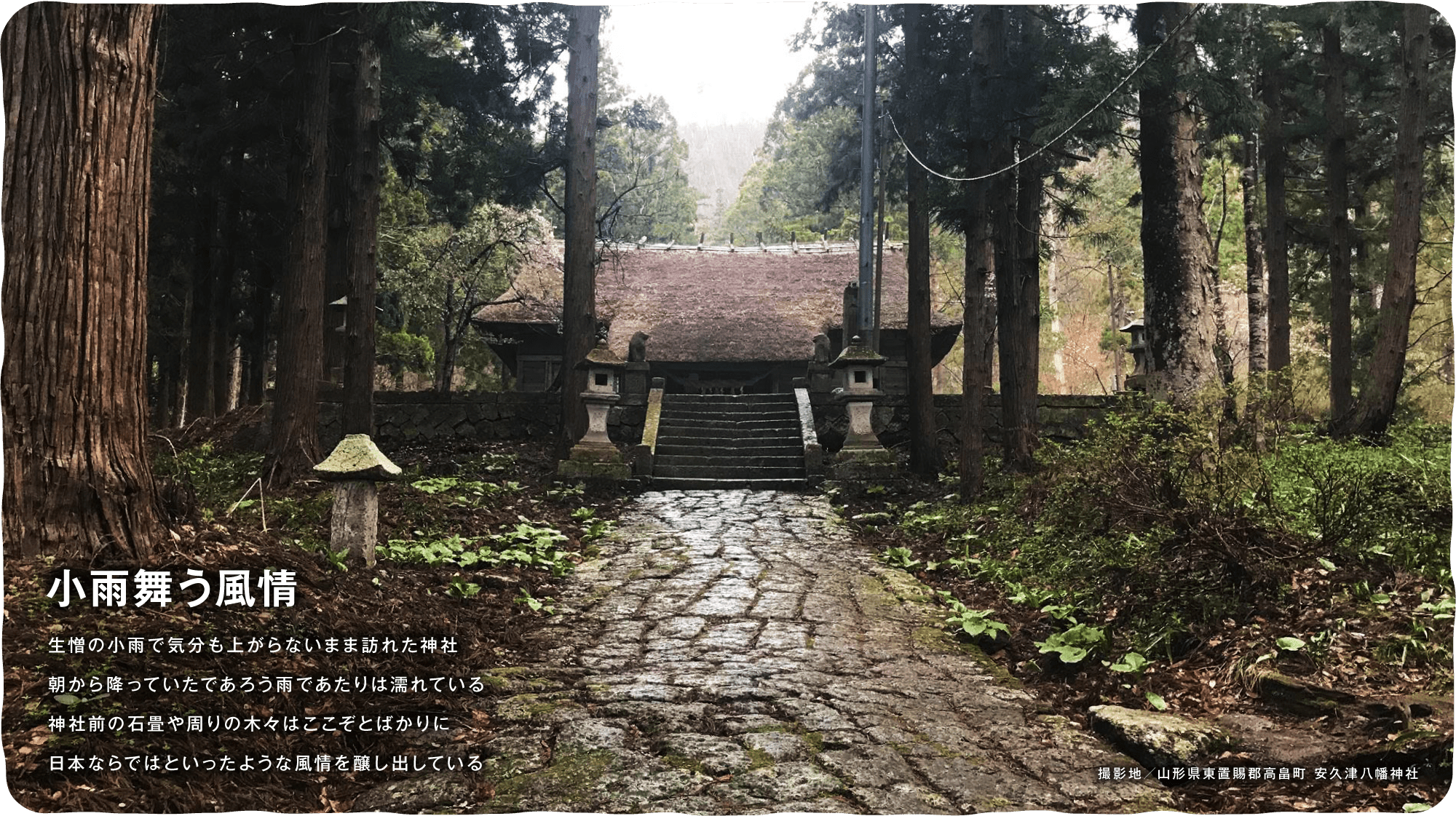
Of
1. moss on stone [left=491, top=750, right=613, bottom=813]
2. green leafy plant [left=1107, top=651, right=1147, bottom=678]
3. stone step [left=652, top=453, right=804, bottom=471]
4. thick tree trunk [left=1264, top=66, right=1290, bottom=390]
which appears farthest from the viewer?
thick tree trunk [left=1264, top=66, right=1290, bottom=390]

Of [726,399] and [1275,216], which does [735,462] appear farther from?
[1275,216]

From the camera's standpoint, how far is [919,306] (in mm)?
12453

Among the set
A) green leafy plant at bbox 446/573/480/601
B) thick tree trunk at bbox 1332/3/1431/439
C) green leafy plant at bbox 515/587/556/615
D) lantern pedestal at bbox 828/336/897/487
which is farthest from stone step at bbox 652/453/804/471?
green leafy plant at bbox 446/573/480/601

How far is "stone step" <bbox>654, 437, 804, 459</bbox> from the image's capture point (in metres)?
13.7

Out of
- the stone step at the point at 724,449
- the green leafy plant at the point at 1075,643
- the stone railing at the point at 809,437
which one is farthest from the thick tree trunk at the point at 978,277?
the green leafy plant at the point at 1075,643

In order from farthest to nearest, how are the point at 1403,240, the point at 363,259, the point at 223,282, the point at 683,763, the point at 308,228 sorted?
the point at 223,282
the point at 308,228
the point at 1403,240
the point at 363,259
the point at 683,763

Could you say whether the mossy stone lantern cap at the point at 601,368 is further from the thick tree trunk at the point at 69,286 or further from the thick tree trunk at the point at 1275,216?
the thick tree trunk at the point at 1275,216

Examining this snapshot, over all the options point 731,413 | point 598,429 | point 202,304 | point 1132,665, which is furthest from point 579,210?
point 1132,665

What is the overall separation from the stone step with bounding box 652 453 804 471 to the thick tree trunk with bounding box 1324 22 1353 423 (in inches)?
268

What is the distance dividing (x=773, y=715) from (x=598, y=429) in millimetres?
8575

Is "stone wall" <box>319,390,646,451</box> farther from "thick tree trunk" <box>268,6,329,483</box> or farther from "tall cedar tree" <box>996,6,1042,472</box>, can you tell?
"tall cedar tree" <box>996,6,1042,472</box>

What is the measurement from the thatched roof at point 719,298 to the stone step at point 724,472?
600cm

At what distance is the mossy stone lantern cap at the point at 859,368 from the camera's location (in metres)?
12.8

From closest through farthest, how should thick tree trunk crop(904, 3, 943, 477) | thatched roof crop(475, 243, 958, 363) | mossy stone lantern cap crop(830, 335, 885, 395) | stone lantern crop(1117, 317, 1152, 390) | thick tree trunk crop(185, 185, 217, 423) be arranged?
thick tree trunk crop(904, 3, 943, 477)
mossy stone lantern cap crop(830, 335, 885, 395)
stone lantern crop(1117, 317, 1152, 390)
thick tree trunk crop(185, 185, 217, 423)
thatched roof crop(475, 243, 958, 363)
